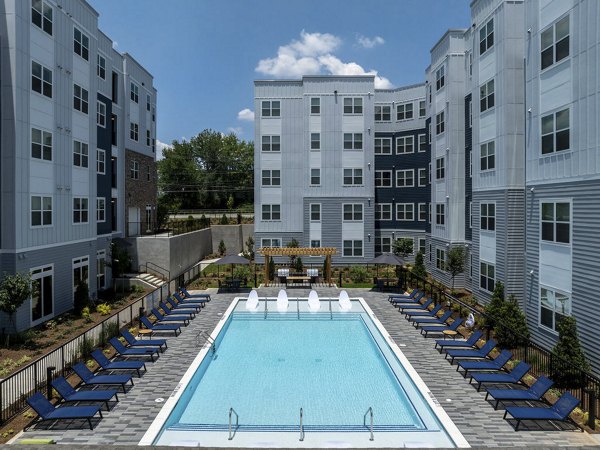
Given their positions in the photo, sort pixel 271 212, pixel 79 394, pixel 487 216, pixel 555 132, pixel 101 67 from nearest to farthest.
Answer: pixel 79 394 → pixel 555 132 → pixel 487 216 → pixel 101 67 → pixel 271 212

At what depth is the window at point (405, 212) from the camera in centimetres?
3960

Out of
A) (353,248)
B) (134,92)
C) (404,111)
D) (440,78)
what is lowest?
(353,248)

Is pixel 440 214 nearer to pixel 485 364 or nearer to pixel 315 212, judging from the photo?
Answer: pixel 315 212

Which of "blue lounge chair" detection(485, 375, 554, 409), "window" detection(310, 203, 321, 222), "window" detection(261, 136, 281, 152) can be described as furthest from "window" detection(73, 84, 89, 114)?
"blue lounge chair" detection(485, 375, 554, 409)

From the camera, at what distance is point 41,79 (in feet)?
69.4

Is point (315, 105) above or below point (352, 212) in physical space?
above

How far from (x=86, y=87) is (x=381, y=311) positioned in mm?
21958

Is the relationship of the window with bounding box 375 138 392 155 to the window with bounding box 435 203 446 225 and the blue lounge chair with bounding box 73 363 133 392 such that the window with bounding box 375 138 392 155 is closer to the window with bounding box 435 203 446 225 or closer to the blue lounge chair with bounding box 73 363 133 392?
the window with bounding box 435 203 446 225

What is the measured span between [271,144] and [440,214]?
16.1 metres

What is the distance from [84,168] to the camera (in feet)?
84.1

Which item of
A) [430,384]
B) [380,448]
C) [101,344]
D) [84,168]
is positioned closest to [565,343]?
[430,384]

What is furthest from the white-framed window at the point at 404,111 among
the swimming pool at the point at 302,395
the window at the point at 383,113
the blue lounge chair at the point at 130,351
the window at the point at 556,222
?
the blue lounge chair at the point at 130,351

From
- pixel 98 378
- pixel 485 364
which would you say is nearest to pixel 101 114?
pixel 98 378

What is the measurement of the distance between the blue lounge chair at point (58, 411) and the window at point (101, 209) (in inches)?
762
